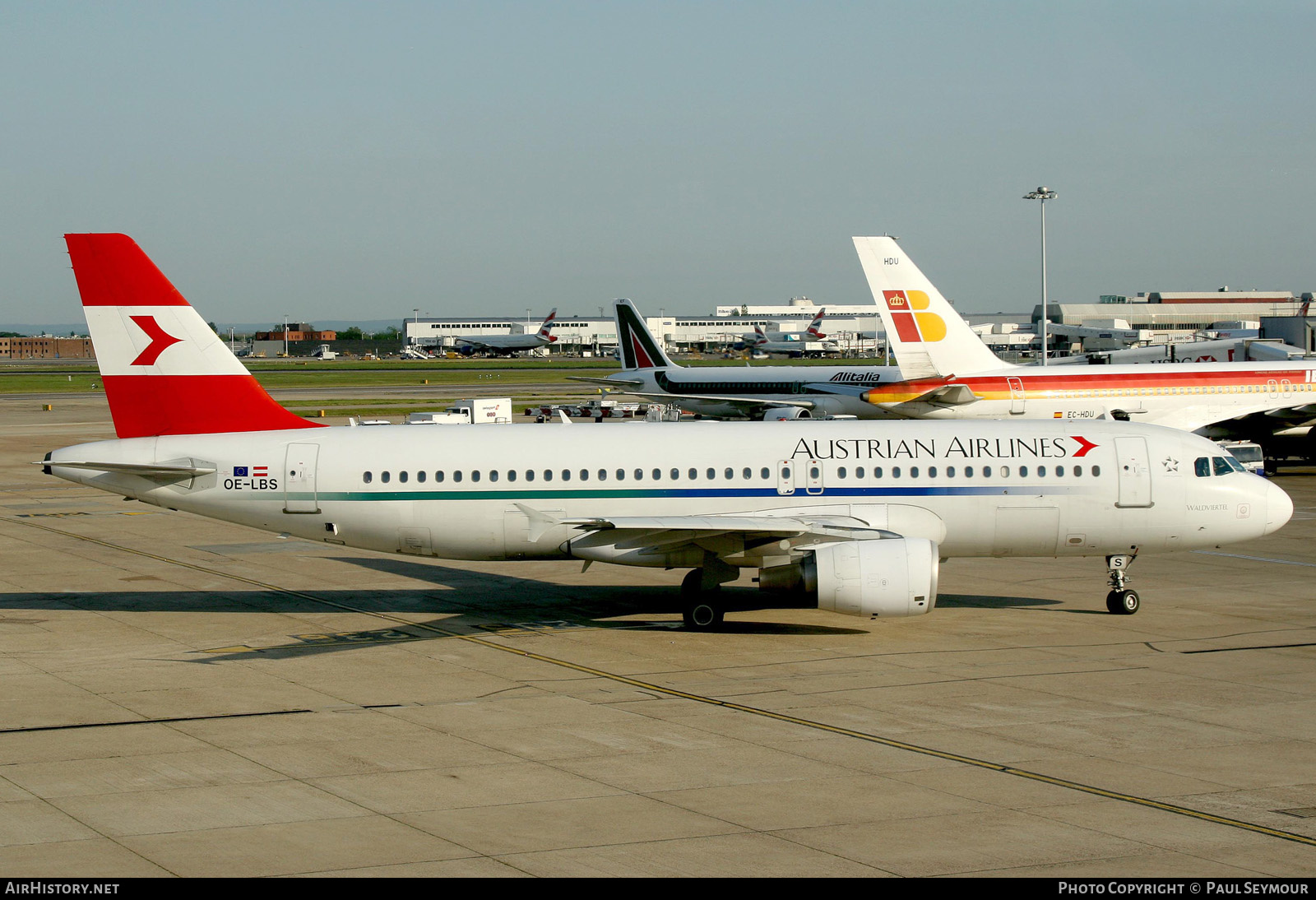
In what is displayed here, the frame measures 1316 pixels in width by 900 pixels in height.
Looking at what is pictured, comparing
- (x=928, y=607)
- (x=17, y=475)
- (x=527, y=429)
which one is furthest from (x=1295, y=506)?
(x=17, y=475)

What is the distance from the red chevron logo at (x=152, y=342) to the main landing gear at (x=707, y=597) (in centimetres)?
1207

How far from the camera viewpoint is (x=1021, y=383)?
52.3 meters

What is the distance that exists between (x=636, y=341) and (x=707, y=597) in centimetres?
5600

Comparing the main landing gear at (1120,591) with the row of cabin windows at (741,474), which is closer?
the row of cabin windows at (741,474)

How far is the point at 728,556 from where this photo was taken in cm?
2412

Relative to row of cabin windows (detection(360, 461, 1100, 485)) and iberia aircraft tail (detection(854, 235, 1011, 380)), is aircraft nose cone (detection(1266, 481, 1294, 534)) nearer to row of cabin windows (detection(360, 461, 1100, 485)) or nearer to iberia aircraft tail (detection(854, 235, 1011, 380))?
row of cabin windows (detection(360, 461, 1100, 485))

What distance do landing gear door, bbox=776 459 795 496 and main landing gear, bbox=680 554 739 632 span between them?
2026 millimetres

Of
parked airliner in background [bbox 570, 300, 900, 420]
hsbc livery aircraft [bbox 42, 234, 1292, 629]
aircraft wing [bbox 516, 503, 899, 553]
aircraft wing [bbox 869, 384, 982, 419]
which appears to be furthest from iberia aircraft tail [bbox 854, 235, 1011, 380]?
aircraft wing [bbox 516, 503, 899, 553]

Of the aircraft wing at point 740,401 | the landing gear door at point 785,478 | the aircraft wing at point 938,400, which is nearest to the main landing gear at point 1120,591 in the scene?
the landing gear door at point 785,478

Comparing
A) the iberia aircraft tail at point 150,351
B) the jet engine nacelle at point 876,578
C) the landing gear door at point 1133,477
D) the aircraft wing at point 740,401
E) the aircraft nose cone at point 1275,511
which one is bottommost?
the jet engine nacelle at point 876,578

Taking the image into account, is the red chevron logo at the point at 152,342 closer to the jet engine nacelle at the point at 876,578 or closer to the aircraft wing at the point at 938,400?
the jet engine nacelle at the point at 876,578

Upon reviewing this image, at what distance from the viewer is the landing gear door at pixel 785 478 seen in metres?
25.2

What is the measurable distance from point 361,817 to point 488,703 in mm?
5372

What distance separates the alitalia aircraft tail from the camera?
79438 mm
